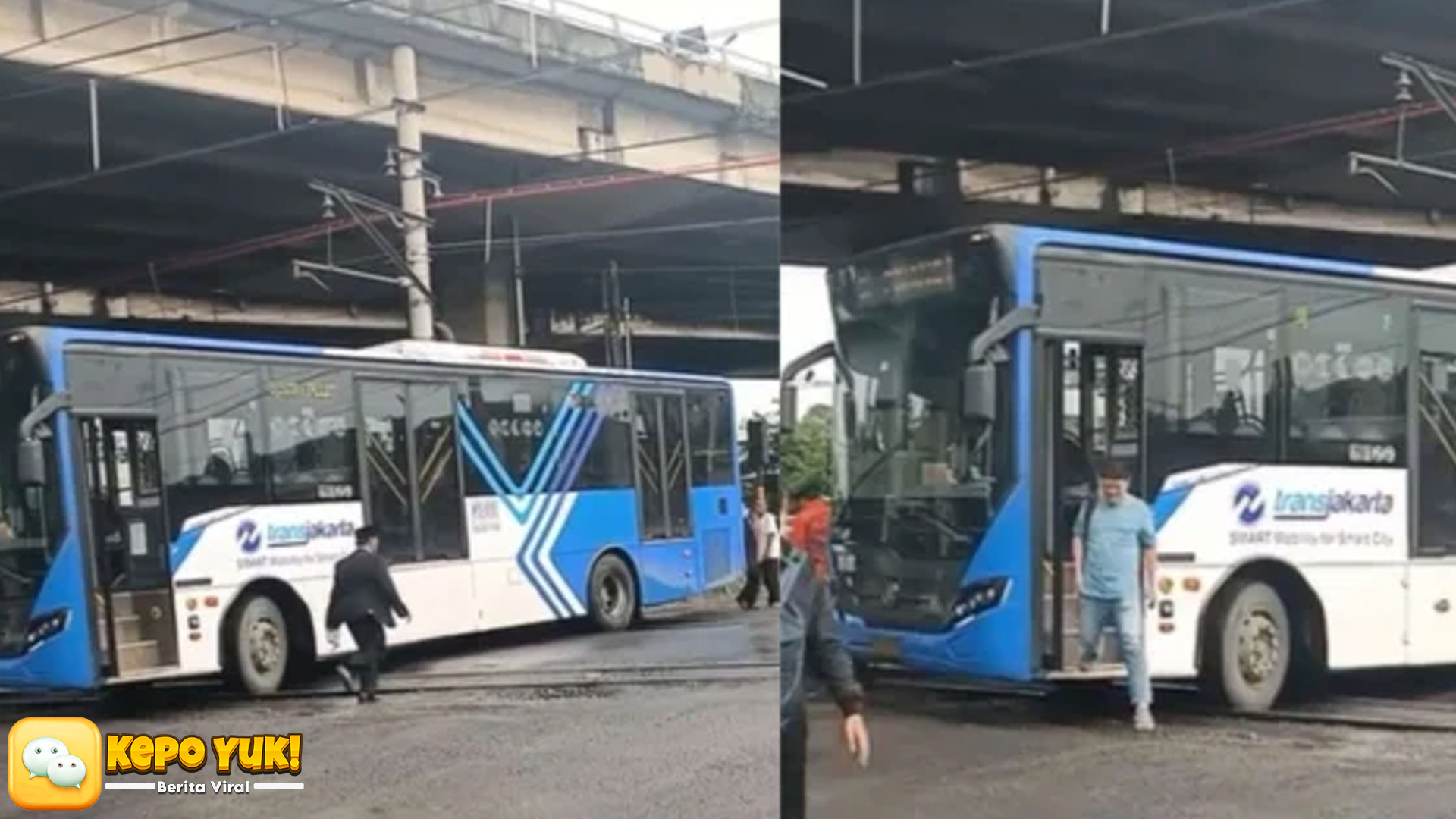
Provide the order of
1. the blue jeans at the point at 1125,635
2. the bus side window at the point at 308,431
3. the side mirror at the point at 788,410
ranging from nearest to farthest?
1. the side mirror at the point at 788,410
2. the blue jeans at the point at 1125,635
3. the bus side window at the point at 308,431

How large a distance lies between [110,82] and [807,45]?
3.61 feet

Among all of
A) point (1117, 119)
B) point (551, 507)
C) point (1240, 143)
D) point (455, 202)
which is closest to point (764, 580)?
point (551, 507)

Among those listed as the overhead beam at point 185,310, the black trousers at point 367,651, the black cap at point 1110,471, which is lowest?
the black trousers at point 367,651

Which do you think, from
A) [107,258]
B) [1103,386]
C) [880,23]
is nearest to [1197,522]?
[1103,386]

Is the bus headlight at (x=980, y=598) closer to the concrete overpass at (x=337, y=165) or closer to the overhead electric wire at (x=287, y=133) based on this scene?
the concrete overpass at (x=337, y=165)

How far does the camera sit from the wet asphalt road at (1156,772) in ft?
7.11

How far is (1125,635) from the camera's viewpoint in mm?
2164

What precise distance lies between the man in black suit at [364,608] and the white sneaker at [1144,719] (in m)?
1.17

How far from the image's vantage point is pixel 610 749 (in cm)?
221

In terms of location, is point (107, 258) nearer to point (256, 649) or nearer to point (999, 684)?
point (256, 649)

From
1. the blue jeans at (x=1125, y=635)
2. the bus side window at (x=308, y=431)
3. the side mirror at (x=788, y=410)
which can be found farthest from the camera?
the bus side window at (x=308, y=431)

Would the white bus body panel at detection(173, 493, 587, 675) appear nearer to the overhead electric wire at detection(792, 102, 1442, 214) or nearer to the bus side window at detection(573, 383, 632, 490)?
the bus side window at detection(573, 383, 632, 490)

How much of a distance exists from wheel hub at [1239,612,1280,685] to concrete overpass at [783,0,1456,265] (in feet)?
1.92

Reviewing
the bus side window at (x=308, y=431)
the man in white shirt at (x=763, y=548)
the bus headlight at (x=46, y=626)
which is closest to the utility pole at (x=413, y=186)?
the bus side window at (x=308, y=431)
